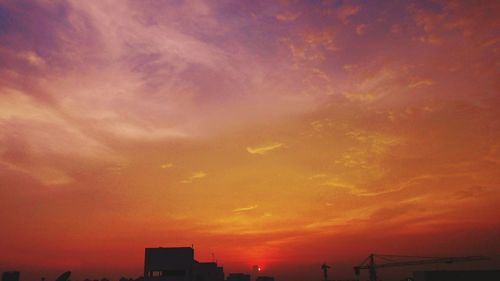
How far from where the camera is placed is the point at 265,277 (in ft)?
564

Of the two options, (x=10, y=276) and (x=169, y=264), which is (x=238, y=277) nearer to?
(x=169, y=264)

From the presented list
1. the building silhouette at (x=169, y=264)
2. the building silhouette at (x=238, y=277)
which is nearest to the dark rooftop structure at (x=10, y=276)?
the building silhouette at (x=169, y=264)

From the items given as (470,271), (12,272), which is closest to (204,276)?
(12,272)

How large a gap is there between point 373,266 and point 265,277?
52.6m

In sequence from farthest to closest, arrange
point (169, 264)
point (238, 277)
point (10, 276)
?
point (238, 277) < point (10, 276) < point (169, 264)

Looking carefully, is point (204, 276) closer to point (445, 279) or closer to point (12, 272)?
point (12, 272)

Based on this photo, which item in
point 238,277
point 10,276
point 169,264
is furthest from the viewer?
point 238,277

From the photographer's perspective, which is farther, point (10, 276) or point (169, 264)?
point (10, 276)

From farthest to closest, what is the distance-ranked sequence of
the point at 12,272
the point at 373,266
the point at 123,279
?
the point at 373,266
the point at 123,279
the point at 12,272

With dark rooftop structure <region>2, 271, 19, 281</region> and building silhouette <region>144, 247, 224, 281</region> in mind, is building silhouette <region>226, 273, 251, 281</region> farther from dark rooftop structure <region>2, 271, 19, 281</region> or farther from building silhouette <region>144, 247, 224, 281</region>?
dark rooftop structure <region>2, 271, 19, 281</region>

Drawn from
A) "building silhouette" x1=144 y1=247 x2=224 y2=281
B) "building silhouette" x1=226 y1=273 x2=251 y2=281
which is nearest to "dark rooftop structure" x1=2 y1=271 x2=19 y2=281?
"building silhouette" x1=144 y1=247 x2=224 y2=281

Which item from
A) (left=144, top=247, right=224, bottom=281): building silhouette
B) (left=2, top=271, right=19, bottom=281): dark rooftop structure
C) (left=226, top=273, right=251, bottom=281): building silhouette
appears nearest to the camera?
(left=144, top=247, right=224, bottom=281): building silhouette

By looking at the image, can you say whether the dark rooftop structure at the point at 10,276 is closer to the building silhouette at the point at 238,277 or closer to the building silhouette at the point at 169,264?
the building silhouette at the point at 169,264

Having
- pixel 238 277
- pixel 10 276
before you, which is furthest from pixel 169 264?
pixel 238 277
